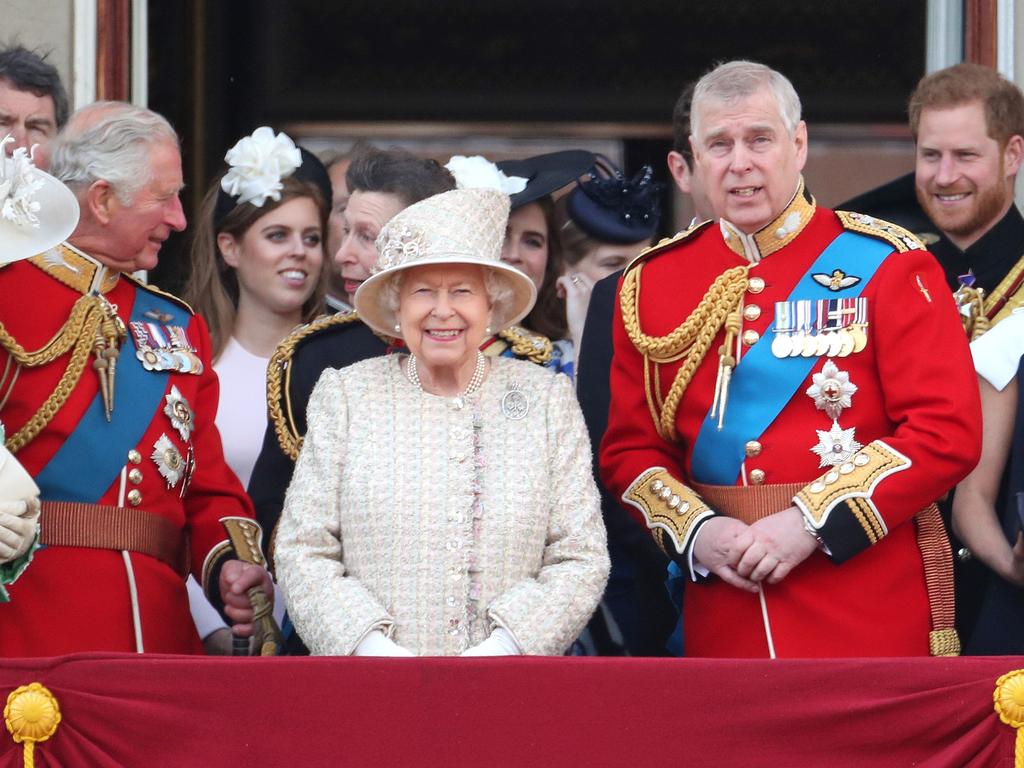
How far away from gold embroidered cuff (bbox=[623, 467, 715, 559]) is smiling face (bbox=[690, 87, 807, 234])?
21.0 inches

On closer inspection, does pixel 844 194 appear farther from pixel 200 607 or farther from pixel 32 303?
pixel 32 303

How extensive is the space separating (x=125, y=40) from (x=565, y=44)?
6.65 feet

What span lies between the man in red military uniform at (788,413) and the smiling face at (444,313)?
0.41m

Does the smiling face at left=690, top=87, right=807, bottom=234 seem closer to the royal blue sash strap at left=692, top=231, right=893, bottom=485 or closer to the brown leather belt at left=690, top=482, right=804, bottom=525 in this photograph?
the royal blue sash strap at left=692, top=231, right=893, bottom=485

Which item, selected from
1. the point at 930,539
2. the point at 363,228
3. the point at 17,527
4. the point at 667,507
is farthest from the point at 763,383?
the point at 17,527

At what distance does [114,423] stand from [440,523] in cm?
78

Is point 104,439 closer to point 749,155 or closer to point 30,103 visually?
point 30,103

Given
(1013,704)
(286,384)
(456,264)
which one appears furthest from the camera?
(286,384)

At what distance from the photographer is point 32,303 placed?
3.89 metres

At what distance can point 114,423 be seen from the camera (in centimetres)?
392

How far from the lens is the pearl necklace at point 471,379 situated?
3.67 metres

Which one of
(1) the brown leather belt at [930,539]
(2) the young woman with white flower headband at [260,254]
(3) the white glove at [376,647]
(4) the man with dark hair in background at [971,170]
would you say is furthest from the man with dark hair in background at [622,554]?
(3) the white glove at [376,647]

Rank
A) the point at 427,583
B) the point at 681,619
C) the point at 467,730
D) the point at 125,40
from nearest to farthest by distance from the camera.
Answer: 1. the point at 467,730
2. the point at 427,583
3. the point at 681,619
4. the point at 125,40

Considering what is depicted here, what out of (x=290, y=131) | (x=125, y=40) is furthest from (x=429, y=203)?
(x=290, y=131)
